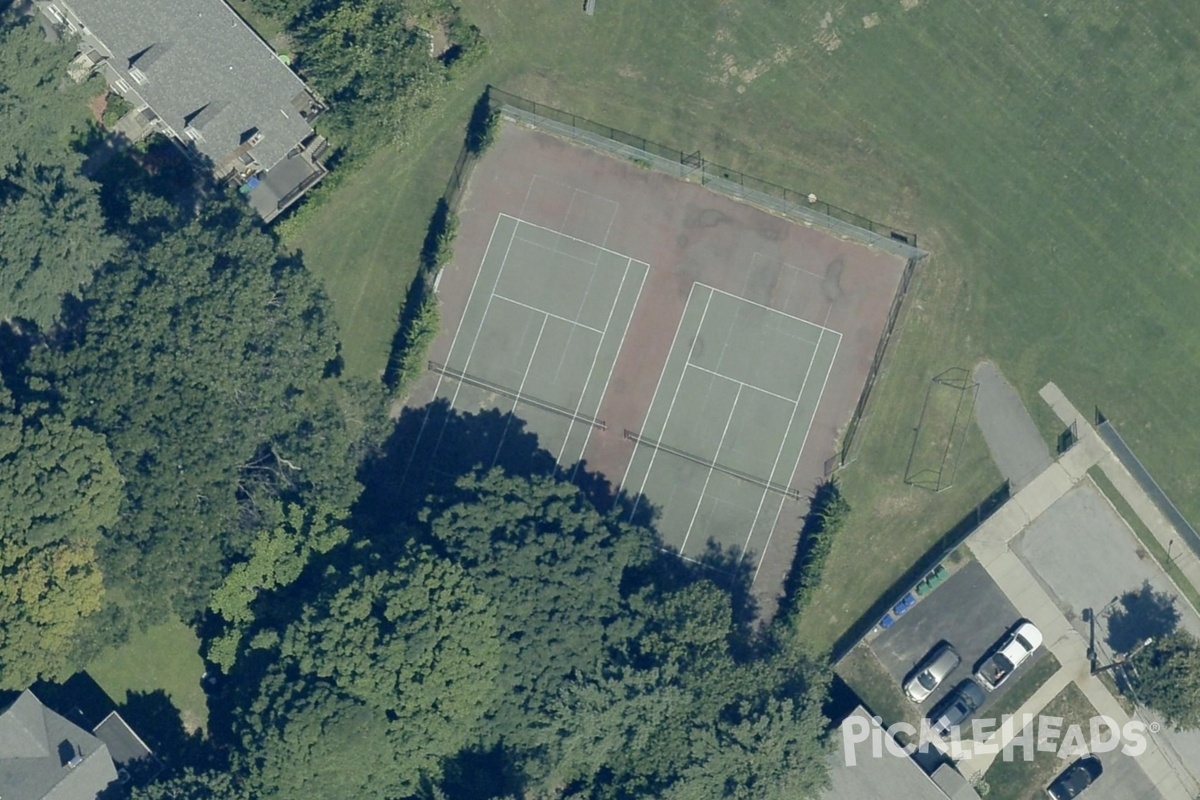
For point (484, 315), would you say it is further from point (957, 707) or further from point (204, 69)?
point (957, 707)

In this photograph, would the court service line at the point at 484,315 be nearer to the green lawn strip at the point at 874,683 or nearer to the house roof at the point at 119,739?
the house roof at the point at 119,739

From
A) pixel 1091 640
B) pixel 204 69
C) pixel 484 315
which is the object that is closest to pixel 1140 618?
pixel 1091 640

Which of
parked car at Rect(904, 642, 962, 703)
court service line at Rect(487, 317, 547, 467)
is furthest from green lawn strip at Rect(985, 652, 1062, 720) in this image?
court service line at Rect(487, 317, 547, 467)

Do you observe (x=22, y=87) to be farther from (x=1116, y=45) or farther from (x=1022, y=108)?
(x=1116, y=45)

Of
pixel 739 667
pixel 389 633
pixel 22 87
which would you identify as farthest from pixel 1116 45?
pixel 22 87

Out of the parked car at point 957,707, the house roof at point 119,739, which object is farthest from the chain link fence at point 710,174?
the house roof at point 119,739

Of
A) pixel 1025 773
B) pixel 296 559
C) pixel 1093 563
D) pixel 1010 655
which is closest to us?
pixel 296 559

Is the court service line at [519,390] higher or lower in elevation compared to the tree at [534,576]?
higher
